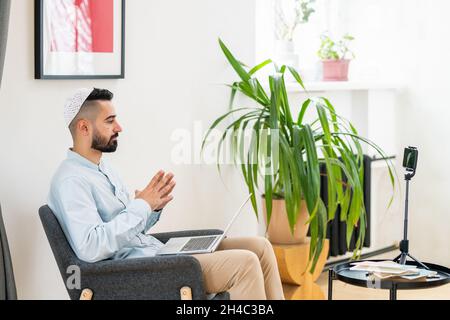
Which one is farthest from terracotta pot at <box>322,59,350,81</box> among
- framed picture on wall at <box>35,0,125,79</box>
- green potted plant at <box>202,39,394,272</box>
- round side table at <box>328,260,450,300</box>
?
round side table at <box>328,260,450,300</box>

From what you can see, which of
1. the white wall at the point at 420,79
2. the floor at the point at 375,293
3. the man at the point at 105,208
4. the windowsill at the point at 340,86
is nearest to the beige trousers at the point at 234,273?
the man at the point at 105,208

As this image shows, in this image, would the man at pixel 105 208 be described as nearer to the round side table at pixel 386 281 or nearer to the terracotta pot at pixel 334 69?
the round side table at pixel 386 281

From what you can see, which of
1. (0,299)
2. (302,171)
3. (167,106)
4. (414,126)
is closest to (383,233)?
(414,126)

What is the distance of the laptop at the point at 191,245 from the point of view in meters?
3.15

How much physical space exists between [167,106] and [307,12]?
1595 millimetres

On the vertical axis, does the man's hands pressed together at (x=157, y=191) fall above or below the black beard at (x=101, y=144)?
below

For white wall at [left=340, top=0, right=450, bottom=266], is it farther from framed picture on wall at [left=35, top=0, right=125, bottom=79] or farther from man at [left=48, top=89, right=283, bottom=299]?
man at [left=48, top=89, right=283, bottom=299]

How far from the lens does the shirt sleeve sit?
9.53 feet

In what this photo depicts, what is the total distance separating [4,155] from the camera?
3277mm

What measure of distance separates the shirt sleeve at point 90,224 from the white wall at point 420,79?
2.81 metres

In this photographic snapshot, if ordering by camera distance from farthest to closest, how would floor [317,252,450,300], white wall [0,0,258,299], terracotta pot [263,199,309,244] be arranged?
floor [317,252,450,300]
terracotta pot [263,199,309,244]
white wall [0,0,258,299]

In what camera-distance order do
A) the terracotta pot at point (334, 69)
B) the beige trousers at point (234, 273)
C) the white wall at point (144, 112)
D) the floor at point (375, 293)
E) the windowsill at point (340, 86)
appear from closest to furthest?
the beige trousers at point (234, 273)
the white wall at point (144, 112)
the floor at point (375, 293)
the windowsill at point (340, 86)
the terracotta pot at point (334, 69)

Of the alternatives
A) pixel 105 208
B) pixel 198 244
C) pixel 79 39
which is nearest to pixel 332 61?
pixel 79 39

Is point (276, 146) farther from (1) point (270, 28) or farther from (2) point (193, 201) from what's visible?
(1) point (270, 28)
